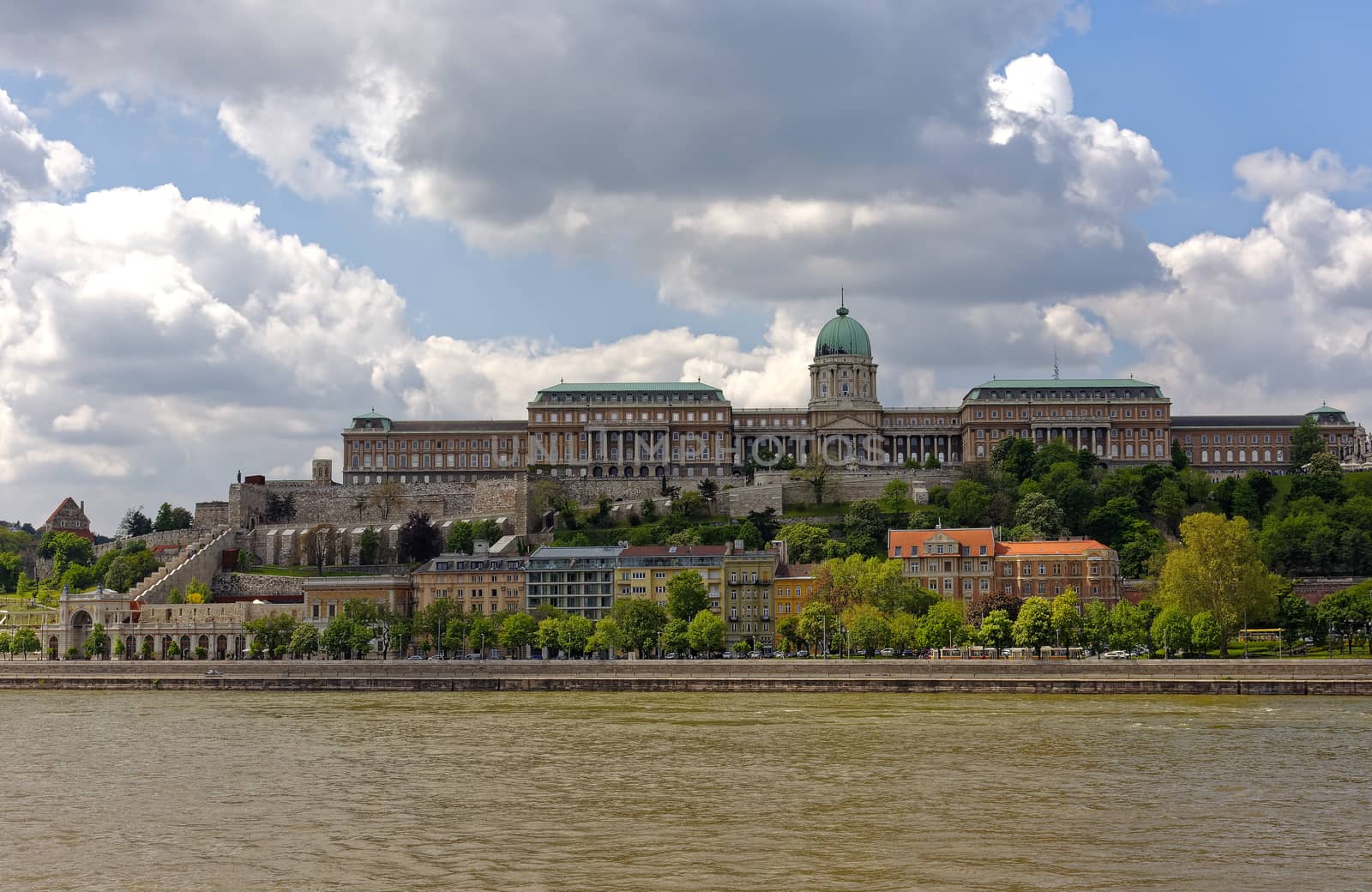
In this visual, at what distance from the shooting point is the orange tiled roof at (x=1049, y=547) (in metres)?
90.4

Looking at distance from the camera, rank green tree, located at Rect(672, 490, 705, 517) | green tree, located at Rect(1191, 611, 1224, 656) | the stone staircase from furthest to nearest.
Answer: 1. green tree, located at Rect(672, 490, 705, 517)
2. the stone staircase
3. green tree, located at Rect(1191, 611, 1224, 656)

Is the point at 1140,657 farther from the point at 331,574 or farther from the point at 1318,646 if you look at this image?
the point at 331,574


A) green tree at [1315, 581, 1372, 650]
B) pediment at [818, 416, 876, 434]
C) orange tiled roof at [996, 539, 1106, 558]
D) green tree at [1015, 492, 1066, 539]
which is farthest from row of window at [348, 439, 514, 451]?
green tree at [1315, 581, 1372, 650]

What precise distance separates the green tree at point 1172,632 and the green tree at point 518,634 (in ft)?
108

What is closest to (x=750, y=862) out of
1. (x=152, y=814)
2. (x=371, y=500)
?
(x=152, y=814)

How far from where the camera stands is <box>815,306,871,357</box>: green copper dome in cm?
15562

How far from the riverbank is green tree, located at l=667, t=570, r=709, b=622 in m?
13.0

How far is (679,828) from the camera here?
1329 inches

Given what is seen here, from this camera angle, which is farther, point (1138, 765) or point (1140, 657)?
point (1140, 657)

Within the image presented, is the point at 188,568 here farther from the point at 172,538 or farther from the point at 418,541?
the point at 418,541

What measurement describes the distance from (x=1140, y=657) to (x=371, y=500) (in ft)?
256

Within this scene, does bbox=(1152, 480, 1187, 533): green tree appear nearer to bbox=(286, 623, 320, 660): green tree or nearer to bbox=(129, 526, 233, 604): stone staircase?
bbox=(286, 623, 320, 660): green tree

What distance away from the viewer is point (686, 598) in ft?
287

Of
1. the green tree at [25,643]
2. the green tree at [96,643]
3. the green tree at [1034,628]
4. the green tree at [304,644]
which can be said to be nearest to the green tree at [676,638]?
the green tree at [1034,628]
